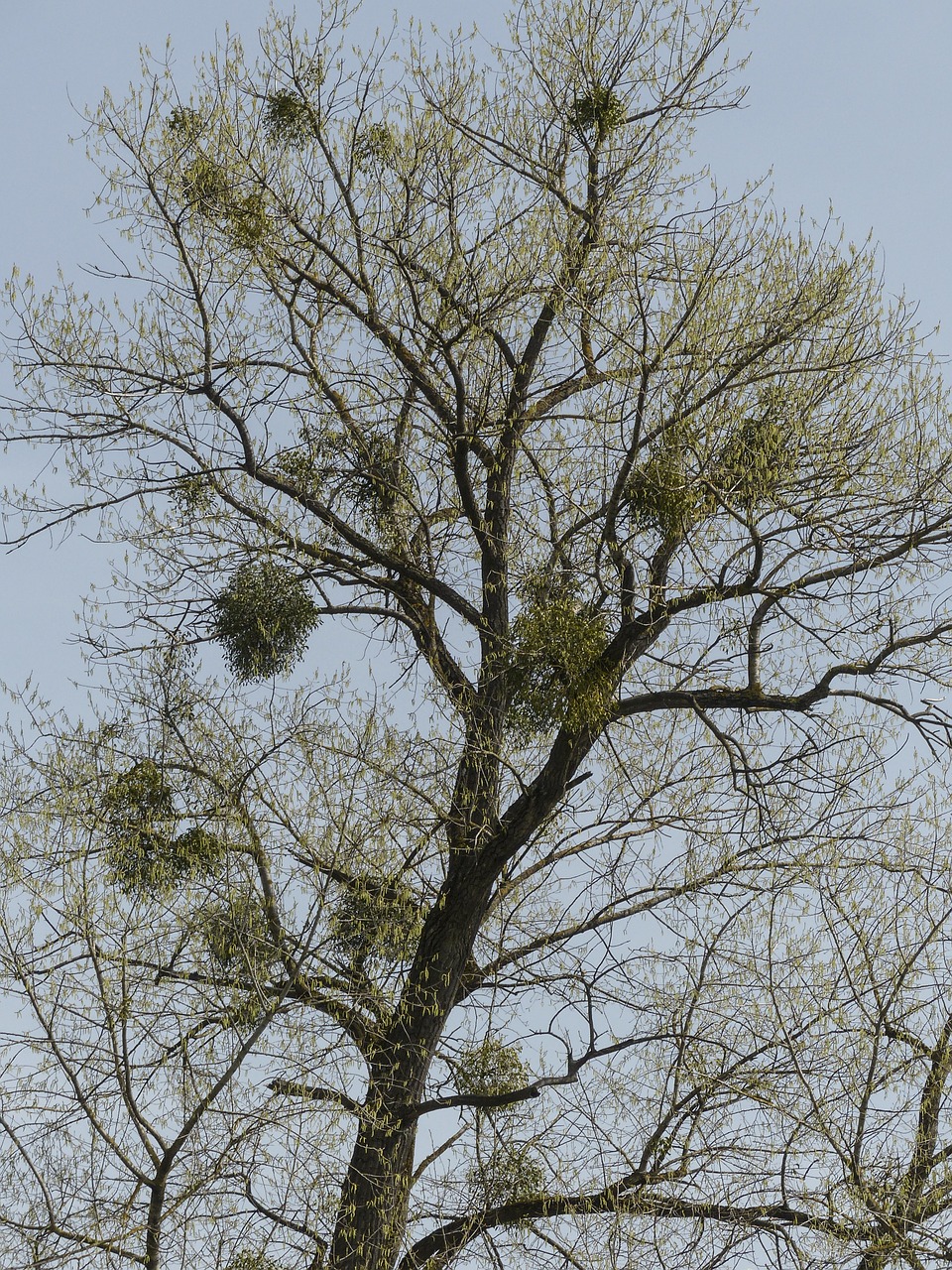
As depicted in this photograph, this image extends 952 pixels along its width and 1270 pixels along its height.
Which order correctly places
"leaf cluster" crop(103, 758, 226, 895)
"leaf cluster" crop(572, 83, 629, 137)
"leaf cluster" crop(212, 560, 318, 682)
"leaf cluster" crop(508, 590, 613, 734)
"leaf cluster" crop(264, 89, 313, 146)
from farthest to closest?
"leaf cluster" crop(572, 83, 629, 137), "leaf cluster" crop(264, 89, 313, 146), "leaf cluster" crop(212, 560, 318, 682), "leaf cluster" crop(103, 758, 226, 895), "leaf cluster" crop(508, 590, 613, 734)

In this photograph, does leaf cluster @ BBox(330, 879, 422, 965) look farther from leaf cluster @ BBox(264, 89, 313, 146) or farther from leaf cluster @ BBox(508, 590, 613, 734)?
leaf cluster @ BBox(264, 89, 313, 146)

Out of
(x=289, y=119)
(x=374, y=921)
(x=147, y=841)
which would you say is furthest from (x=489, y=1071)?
(x=289, y=119)

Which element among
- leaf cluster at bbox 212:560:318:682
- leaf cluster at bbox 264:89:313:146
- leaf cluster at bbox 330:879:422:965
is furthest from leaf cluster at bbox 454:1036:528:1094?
leaf cluster at bbox 264:89:313:146

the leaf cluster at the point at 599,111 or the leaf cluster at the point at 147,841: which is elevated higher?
the leaf cluster at the point at 599,111

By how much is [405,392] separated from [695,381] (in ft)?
6.75

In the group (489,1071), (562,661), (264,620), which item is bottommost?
(489,1071)

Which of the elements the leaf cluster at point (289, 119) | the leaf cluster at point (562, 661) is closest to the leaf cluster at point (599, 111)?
the leaf cluster at point (289, 119)

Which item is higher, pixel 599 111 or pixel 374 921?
pixel 599 111

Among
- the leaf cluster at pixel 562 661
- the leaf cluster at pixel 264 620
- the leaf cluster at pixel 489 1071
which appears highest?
the leaf cluster at pixel 264 620

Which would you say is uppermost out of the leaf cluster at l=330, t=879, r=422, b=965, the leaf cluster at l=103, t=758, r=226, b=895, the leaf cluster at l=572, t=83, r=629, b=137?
the leaf cluster at l=572, t=83, r=629, b=137

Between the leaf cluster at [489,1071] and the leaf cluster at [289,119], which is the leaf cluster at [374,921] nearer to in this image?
the leaf cluster at [489,1071]

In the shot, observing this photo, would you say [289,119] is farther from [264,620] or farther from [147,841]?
[147,841]

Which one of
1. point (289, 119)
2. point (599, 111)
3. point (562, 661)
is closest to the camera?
point (562, 661)

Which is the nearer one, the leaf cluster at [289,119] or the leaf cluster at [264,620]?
the leaf cluster at [264,620]
